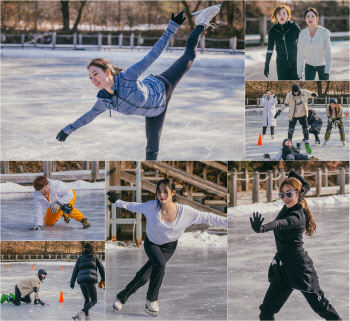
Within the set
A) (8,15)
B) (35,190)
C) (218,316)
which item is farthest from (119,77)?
(8,15)

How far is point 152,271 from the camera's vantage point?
884 cm

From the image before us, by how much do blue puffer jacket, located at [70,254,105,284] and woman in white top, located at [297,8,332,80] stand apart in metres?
3.26

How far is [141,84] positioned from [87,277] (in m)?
2.08

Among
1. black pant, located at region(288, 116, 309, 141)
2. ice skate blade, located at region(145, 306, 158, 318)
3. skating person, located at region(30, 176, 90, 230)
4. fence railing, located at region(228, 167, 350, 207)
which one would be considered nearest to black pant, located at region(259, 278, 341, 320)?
ice skate blade, located at region(145, 306, 158, 318)

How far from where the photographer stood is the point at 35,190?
32.2 ft

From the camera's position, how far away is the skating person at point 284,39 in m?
10.2

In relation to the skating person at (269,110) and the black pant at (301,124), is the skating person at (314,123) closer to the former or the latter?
the black pant at (301,124)

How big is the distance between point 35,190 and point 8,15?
110 inches

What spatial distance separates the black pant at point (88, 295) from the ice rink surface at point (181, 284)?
0.16m

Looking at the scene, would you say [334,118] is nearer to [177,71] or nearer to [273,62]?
[273,62]

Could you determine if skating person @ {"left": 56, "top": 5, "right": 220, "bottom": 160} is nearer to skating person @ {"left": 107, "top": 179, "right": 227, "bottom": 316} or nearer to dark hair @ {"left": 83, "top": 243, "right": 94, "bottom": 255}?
skating person @ {"left": 107, "top": 179, "right": 227, "bottom": 316}

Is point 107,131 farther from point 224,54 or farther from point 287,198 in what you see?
point 287,198

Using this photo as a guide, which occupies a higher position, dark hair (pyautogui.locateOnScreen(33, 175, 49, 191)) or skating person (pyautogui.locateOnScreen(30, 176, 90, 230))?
dark hair (pyautogui.locateOnScreen(33, 175, 49, 191))

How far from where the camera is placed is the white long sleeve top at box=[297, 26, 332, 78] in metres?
10.2
